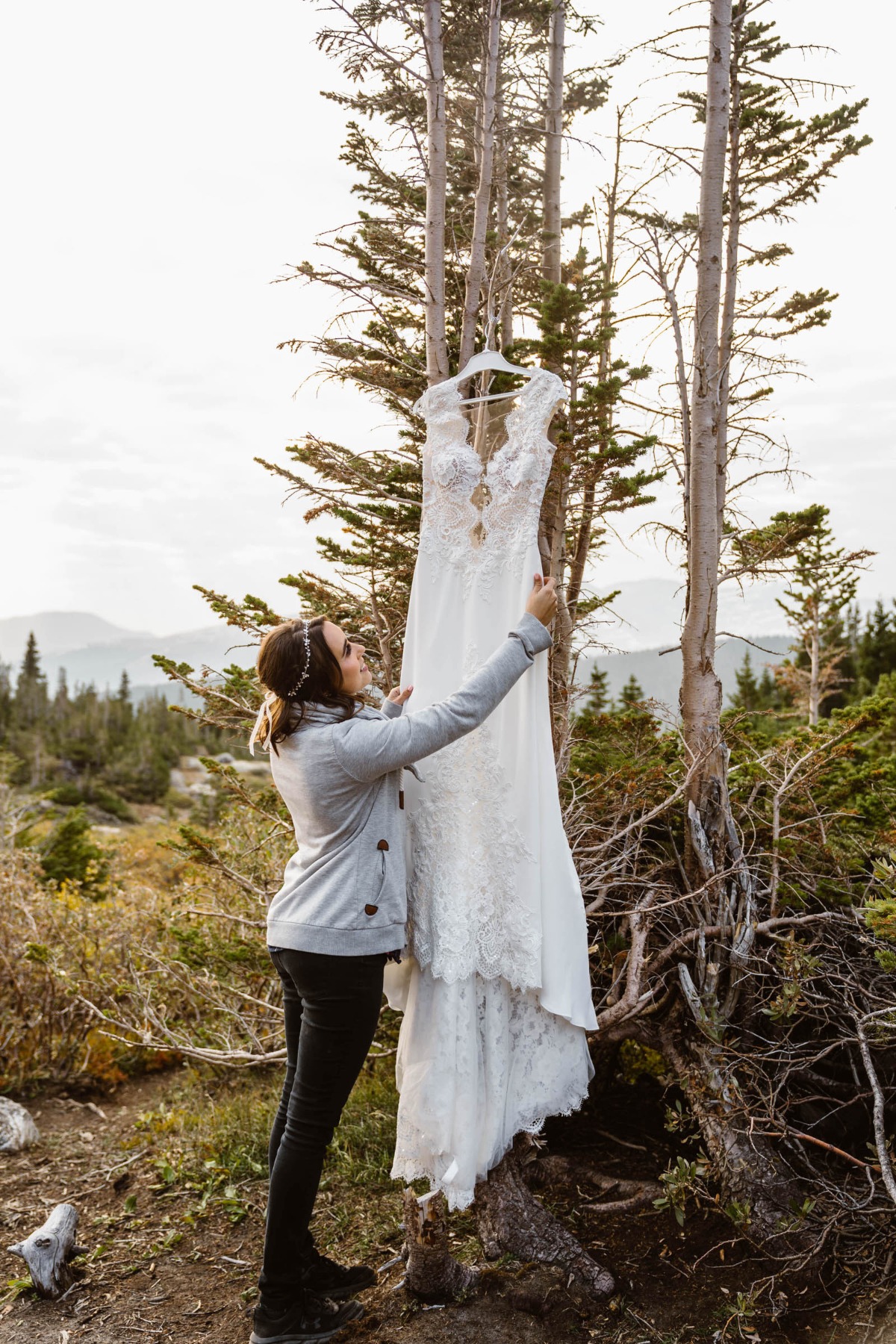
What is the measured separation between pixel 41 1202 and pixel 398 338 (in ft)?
16.6

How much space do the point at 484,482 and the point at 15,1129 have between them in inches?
198

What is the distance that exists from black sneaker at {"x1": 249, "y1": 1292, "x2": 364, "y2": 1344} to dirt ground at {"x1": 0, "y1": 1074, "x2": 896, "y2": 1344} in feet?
0.22

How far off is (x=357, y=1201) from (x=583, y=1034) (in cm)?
195

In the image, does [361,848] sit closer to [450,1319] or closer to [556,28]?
[450,1319]

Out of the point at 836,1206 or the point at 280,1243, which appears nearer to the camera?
the point at 280,1243

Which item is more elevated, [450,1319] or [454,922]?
[454,922]

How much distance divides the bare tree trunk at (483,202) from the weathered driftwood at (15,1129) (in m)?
5.24

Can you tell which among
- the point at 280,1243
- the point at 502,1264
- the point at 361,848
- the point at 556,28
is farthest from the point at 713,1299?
the point at 556,28

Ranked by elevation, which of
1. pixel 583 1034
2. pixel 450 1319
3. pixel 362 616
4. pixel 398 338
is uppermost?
pixel 398 338

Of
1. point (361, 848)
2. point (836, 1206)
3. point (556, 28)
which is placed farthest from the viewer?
point (556, 28)

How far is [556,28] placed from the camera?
6023 mm

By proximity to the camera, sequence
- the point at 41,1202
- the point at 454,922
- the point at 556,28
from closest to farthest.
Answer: the point at 454,922 → the point at 41,1202 → the point at 556,28

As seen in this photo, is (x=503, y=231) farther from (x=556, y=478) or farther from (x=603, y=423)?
(x=556, y=478)

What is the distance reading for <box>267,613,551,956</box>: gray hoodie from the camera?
2.58 metres
